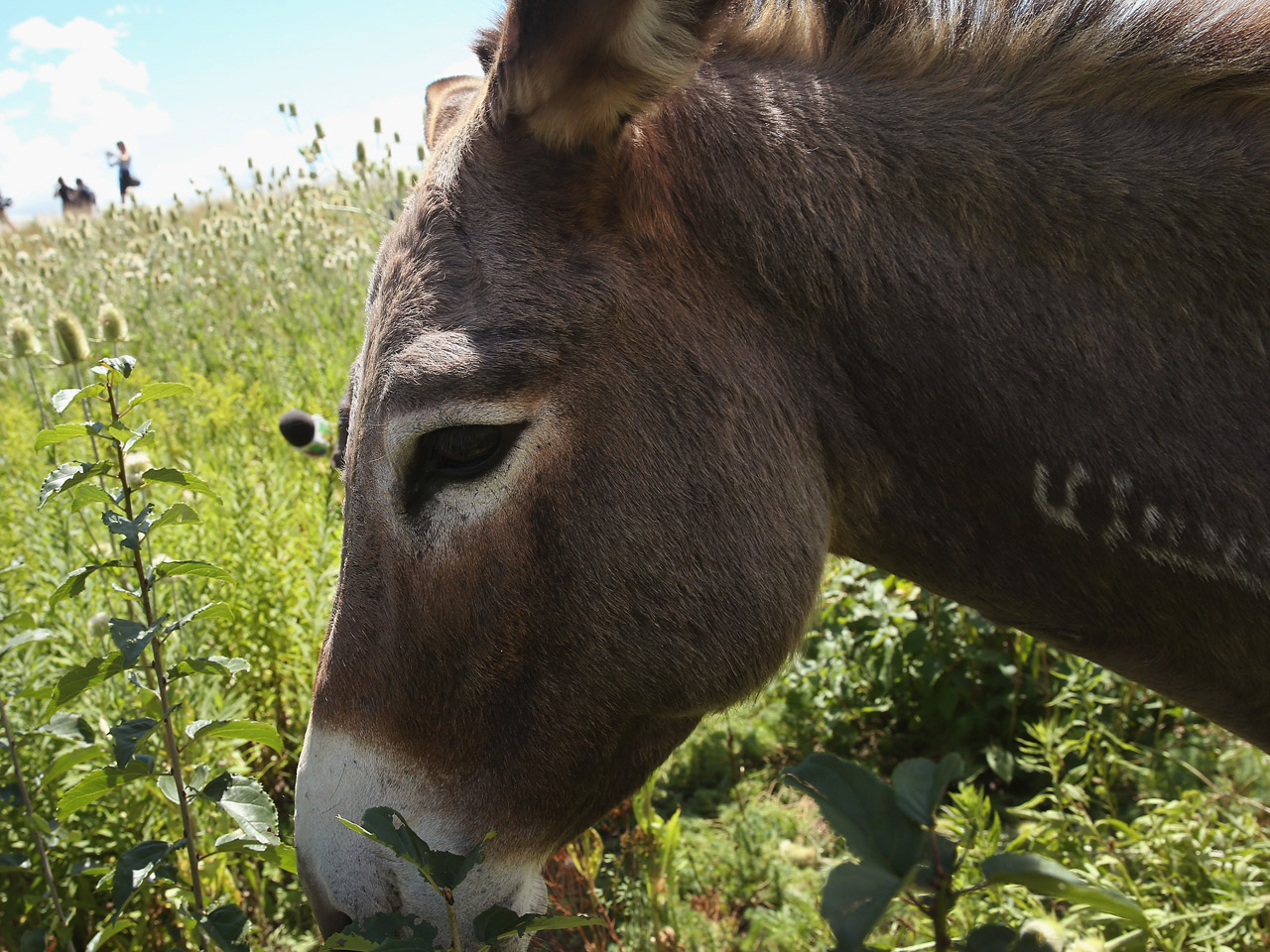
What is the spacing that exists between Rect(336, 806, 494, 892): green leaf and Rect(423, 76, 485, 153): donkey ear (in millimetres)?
1787

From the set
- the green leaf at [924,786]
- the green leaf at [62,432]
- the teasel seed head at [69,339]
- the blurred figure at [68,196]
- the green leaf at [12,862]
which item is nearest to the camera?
the green leaf at [924,786]

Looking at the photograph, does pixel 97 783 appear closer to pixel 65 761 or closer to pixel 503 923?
pixel 65 761

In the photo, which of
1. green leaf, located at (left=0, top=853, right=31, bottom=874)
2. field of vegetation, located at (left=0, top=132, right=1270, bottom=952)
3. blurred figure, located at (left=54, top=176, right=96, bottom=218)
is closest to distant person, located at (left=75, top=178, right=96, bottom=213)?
blurred figure, located at (left=54, top=176, right=96, bottom=218)

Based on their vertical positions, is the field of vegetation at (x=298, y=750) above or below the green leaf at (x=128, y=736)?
below

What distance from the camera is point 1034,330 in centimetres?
139

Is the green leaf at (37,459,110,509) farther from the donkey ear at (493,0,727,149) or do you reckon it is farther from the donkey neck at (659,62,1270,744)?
the donkey neck at (659,62,1270,744)

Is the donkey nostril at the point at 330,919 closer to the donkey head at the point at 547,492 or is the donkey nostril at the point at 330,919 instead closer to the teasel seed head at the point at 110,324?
the donkey head at the point at 547,492

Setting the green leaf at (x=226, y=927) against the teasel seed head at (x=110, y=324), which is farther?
the teasel seed head at (x=110, y=324)

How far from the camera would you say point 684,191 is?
59.1 inches

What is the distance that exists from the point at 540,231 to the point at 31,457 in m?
4.36

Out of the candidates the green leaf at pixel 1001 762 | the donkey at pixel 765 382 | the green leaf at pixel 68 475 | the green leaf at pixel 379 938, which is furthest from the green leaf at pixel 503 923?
the green leaf at pixel 1001 762

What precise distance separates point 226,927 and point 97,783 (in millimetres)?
379

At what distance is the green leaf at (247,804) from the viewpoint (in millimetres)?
1569

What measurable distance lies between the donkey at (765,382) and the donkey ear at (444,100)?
0.85 meters
